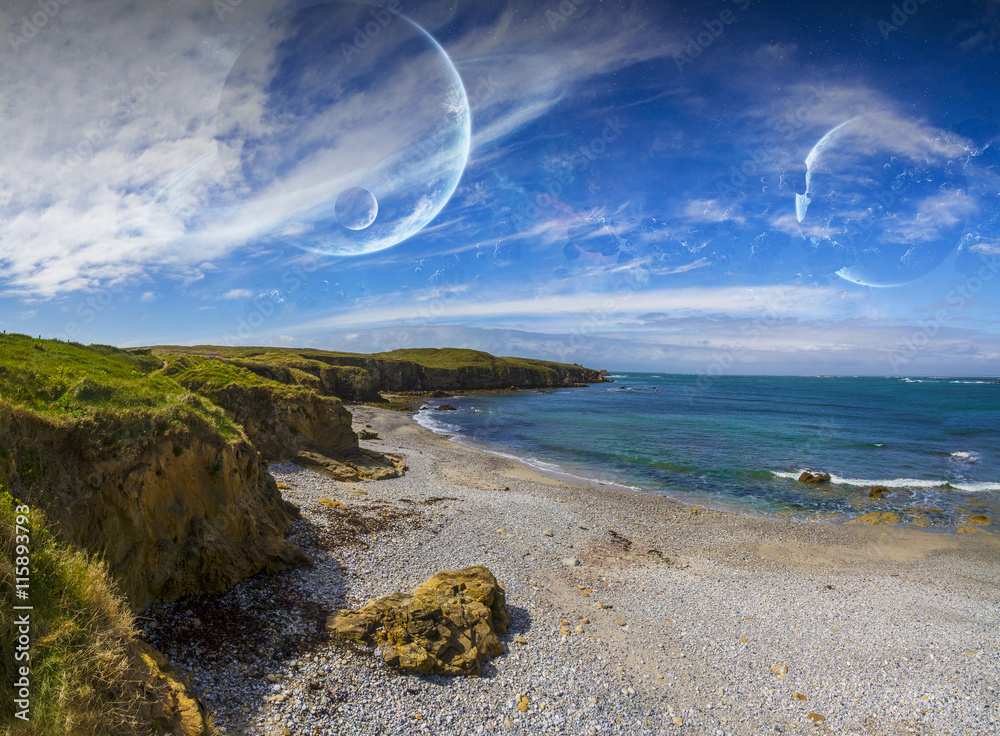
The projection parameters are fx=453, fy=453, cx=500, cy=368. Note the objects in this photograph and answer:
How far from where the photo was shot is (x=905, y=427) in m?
64.6

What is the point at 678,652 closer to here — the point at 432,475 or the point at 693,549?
the point at 693,549

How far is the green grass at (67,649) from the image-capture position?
5039 mm

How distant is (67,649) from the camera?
18.3 feet

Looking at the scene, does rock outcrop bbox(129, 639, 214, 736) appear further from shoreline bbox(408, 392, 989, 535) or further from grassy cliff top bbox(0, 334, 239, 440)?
shoreline bbox(408, 392, 989, 535)

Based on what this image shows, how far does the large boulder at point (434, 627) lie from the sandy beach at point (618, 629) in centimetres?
30

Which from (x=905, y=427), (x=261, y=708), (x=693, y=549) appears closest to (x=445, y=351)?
(x=905, y=427)

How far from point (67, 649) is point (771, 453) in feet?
166

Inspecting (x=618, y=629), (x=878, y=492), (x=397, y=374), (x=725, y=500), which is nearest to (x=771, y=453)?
(x=878, y=492)

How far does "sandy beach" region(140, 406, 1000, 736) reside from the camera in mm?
9289

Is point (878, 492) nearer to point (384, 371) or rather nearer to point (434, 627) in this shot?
point (434, 627)

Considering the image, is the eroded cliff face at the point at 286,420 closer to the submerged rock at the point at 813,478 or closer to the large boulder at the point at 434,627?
the large boulder at the point at 434,627

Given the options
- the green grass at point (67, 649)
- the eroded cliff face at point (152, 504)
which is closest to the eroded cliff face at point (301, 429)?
the eroded cliff face at point (152, 504)

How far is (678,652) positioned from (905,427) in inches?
2926

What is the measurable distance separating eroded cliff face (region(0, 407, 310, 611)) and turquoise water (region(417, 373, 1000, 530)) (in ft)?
84.3
